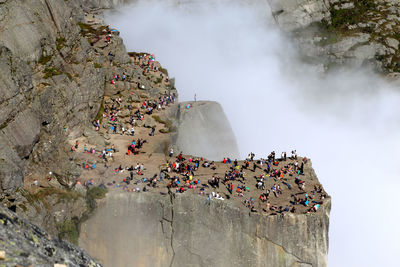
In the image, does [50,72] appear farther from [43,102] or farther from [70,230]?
[70,230]

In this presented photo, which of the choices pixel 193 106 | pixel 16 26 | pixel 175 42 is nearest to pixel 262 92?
pixel 175 42

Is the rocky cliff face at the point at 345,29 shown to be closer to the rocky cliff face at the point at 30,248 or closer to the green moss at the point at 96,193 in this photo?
the green moss at the point at 96,193

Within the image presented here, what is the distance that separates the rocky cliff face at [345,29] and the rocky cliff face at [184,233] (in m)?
93.9

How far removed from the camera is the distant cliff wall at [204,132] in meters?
64.1

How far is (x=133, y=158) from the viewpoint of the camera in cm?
5259

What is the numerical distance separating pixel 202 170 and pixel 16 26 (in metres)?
26.1

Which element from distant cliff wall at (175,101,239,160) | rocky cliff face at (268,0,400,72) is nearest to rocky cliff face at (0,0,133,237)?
distant cliff wall at (175,101,239,160)

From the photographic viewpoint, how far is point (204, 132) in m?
66.8

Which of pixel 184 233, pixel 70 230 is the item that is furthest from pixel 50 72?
pixel 184 233

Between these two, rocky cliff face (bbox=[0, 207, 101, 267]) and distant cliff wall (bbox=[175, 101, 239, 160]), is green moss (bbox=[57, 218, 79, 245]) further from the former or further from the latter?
distant cliff wall (bbox=[175, 101, 239, 160])

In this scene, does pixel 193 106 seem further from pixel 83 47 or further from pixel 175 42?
pixel 175 42

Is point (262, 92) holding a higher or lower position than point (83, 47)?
higher

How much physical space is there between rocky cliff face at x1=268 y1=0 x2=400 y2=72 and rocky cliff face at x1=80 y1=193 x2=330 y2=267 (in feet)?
308

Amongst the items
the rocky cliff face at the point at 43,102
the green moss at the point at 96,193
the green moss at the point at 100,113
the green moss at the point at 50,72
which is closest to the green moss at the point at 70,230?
the rocky cliff face at the point at 43,102
